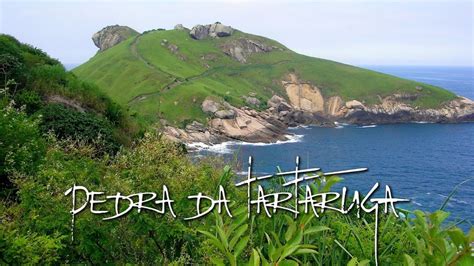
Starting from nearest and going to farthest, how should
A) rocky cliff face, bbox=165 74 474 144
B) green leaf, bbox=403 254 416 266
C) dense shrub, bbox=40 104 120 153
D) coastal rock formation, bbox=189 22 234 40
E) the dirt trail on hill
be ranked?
green leaf, bbox=403 254 416 266, dense shrub, bbox=40 104 120 153, rocky cliff face, bbox=165 74 474 144, the dirt trail on hill, coastal rock formation, bbox=189 22 234 40

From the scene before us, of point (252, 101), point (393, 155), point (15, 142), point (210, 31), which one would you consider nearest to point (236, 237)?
point (15, 142)

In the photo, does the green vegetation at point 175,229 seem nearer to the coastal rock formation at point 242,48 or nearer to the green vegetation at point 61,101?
the green vegetation at point 61,101

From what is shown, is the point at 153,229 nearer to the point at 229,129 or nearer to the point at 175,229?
the point at 175,229

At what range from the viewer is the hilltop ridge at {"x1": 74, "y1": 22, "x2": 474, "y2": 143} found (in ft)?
381

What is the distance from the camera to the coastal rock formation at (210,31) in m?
195

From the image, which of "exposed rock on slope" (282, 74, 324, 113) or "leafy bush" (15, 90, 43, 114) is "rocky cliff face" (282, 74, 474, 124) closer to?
"exposed rock on slope" (282, 74, 324, 113)

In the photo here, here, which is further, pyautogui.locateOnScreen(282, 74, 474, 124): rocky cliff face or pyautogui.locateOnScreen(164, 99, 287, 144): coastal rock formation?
pyautogui.locateOnScreen(282, 74, 474, 124): rocky cliff face

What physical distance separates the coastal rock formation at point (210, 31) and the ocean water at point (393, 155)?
88.9 metres

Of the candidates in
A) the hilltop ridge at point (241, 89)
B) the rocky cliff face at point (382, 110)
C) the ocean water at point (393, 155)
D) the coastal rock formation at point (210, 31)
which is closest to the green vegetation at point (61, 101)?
the ocean water at point (393, 155)

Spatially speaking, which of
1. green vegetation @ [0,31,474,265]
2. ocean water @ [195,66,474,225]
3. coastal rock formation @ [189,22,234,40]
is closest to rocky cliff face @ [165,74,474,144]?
ocean water @ [195,66,474,225]

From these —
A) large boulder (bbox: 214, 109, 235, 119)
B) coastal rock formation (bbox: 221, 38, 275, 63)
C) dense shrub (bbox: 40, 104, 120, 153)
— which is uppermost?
coastal rock formation (bbox: 221, 38, 275, 63)

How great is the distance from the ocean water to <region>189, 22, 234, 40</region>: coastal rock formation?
8888cm

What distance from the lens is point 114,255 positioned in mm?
7559

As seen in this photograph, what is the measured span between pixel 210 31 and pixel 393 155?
127048 millimetres
